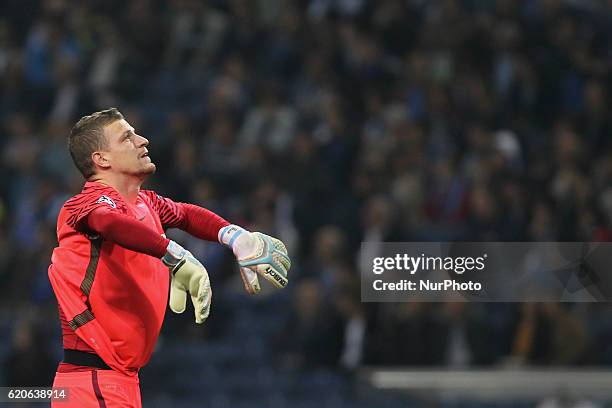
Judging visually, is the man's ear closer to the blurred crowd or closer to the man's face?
the man's face

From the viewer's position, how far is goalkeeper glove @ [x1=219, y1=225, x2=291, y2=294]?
4.69 metres

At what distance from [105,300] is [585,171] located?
750 cm

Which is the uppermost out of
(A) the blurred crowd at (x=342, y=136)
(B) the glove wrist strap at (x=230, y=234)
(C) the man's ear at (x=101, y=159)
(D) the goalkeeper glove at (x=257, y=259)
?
(A) the blurred crowd at (x=342, y=136)

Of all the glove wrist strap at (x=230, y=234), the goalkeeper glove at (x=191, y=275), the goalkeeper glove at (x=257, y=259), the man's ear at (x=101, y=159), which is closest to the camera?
the goalkeeper glove at (x=191, y=275)

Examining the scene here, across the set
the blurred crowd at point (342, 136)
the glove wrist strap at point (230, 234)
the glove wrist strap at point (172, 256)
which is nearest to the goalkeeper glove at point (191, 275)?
the glove wrist strap at point (172, 256)

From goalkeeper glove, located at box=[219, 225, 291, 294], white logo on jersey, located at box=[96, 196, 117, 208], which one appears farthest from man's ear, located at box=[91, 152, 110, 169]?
goalkeeper glove, located at box=[219, 225, 291, 294]

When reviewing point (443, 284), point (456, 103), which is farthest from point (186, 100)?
point (443, 284)

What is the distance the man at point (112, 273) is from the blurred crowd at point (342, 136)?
519 cm

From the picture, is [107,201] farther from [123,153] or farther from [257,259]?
[257,259]

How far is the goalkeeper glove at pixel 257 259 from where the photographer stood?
4.69 meters

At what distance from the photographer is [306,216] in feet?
37.8

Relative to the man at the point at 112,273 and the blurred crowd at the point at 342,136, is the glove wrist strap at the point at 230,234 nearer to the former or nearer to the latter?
the man at the point at 112,273

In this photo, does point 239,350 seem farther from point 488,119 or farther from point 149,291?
point 149,291

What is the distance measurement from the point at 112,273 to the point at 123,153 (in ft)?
1.74
